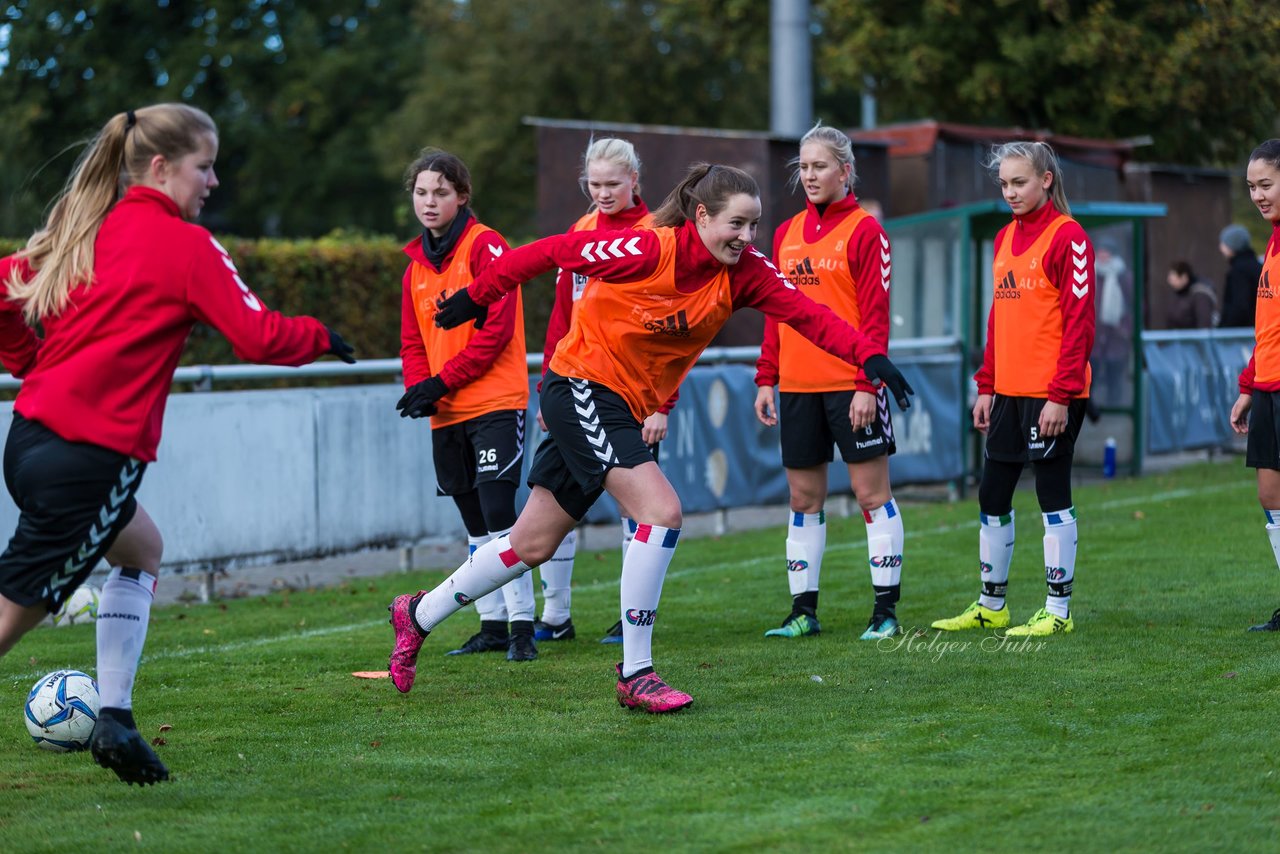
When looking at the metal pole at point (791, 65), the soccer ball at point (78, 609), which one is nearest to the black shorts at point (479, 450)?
the soccer ball at point (78, 609)

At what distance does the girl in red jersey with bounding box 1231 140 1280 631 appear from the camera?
7215mm

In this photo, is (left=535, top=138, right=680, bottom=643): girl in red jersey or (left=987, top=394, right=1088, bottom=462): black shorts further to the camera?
(left=535, top=138, right=680, bottom=643): girl in red jersey

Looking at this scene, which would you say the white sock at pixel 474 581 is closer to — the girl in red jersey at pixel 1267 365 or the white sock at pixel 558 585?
the white sock at pixel 558 585

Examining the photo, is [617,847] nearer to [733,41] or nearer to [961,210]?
[961,210]

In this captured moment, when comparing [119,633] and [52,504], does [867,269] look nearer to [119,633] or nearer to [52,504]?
[119,633]

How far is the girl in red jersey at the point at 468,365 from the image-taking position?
7195 mm

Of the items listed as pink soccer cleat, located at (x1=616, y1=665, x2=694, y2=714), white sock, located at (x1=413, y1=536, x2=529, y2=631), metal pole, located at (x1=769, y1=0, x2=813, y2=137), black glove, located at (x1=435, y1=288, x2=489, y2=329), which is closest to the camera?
black glove, located at (x1=435, y1=288, x2=489, y2=329)

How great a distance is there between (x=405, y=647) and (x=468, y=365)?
134 centimetres

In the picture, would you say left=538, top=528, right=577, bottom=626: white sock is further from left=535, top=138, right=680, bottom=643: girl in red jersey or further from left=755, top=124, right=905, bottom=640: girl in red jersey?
left=755, top=124, right=905, bottom=640: girl in red jersey

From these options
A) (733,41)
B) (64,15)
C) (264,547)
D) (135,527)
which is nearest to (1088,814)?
(135,527)

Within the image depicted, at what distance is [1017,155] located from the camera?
24.0 ft

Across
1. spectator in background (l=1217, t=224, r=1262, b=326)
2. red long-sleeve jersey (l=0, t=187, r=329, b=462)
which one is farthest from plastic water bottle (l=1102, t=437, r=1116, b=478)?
red long-sleeve jersey (l=0, t=187, r=329, b=462)

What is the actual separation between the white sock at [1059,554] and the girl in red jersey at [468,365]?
236 centimetres

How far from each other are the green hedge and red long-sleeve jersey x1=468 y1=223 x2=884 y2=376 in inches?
445
